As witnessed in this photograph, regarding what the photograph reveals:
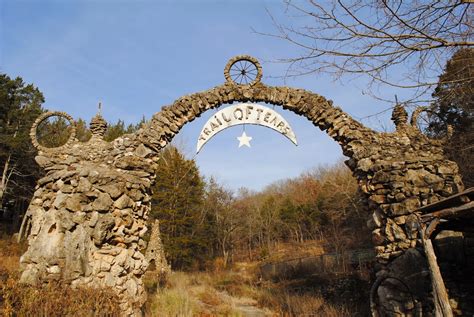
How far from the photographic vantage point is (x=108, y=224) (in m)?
5.42

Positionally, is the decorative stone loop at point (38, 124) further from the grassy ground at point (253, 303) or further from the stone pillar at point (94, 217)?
the grassy ground at point (253, 303)

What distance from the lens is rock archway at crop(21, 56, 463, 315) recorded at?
16.9ft

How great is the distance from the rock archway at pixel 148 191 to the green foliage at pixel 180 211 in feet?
56.3

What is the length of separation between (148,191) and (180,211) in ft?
59.4

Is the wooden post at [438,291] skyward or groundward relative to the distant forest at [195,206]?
groundward

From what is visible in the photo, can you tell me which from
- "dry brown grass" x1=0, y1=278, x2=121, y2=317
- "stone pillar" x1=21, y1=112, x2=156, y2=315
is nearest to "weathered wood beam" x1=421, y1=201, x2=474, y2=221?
"dry brown grass" x1=0, y1=278, x2=121, y2=317

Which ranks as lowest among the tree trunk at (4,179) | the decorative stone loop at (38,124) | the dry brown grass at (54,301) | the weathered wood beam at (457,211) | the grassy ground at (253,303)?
the grassy ground at (253,303)

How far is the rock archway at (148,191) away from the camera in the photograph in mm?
5152

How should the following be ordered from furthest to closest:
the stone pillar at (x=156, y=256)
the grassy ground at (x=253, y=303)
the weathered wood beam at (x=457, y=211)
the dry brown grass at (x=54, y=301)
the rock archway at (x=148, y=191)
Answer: the stone pillar at (x=156, y=256) → the grassy ground at (x=253, y=303) → the rock archway at (x=148, y=191) → the dry brown grass at (x=54, y=301) → the weathered wood beam at (x=457, y=211)

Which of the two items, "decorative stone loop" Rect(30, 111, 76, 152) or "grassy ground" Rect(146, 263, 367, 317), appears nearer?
"decorative stone loop" Rect(30, 111, 76, 152)

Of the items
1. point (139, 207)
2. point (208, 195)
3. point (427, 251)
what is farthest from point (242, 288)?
point (208, 195)

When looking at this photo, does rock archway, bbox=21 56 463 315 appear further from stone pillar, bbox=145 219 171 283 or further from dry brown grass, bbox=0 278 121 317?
stone pillar, bbox=145 219 171 283

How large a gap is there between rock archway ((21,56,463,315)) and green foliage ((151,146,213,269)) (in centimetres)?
1715

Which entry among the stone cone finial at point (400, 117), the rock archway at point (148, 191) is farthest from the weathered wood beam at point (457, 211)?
the stone cone finial at point (400, 117)
